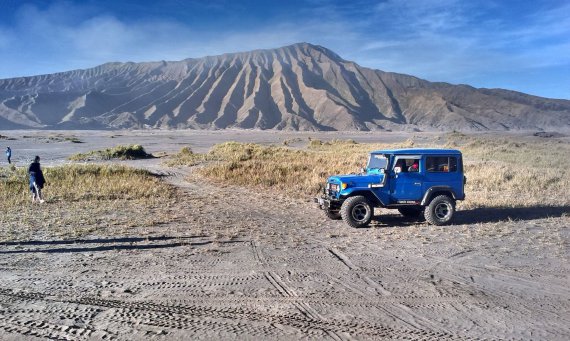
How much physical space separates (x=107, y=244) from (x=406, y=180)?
23.5 ft

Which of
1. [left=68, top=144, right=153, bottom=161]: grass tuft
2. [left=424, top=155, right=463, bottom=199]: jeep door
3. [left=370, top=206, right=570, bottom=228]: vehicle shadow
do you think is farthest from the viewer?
[left=68, top=144, right=153, bottom=161]: grass tuft

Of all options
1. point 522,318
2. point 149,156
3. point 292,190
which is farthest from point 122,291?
point 149,156

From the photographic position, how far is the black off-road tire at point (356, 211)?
448 inches

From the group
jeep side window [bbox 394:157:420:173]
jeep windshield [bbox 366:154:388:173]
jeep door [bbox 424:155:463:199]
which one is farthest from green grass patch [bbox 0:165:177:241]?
jeep door [bbox 424:155:463:199]

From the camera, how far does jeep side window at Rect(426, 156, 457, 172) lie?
11656 millimetres

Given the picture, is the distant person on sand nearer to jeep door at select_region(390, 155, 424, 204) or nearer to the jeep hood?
the jeep hood

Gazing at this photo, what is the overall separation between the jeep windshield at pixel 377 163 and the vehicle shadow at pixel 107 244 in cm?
427

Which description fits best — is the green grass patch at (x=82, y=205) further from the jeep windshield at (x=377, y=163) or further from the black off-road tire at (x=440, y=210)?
the black off-road tire at (x=440, y=210)

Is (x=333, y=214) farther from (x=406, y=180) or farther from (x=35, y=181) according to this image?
(x=35, y=181)

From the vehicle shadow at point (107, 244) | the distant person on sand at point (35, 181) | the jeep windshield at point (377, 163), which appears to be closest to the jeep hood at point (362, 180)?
the jeep windshield at point (377, 163)

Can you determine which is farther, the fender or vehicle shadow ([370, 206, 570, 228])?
vehicle shadow ([370, 206, 570, 228])

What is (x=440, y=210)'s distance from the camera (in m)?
11.8

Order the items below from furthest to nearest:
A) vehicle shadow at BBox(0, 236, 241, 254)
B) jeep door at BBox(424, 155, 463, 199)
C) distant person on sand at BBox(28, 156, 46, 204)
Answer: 1. distant person on sand at BBox(28, 156, 46, 204)
2. jeep door at BBox(424, 155, 463, 199)
3. vehicle shadow at BBox(0, 236, 241, 254)

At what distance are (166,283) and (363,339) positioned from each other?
3339 millimetres
